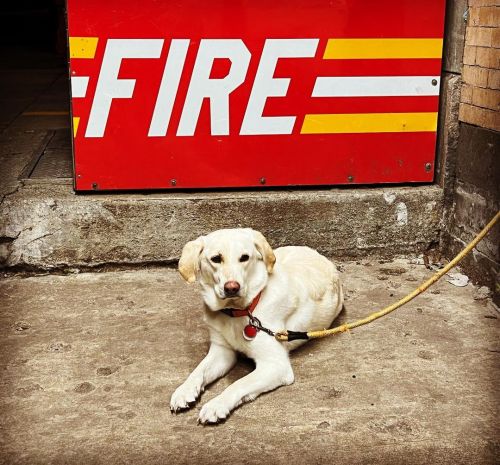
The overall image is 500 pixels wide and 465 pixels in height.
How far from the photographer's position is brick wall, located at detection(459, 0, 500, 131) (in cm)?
426

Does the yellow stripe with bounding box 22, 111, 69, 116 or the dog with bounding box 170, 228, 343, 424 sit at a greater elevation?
the dog with bounding box 170, 228, 343, 424

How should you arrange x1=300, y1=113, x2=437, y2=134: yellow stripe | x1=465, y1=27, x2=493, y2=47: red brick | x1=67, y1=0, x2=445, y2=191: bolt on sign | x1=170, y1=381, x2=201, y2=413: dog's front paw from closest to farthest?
1. x1=170, y1=381, x2=201, y2=413: dog's front paw
2. x1=465, y1=27, x2=493, y2=47: red brick
3. x1=67, y1=0, x2=445, y2=191: bolt on sign
4. x1=300, y1=113, x2=437, y2=134: yellow stripe

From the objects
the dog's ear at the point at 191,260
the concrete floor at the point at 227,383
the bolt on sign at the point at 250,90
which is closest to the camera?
the concrete floor at the point at 227,383

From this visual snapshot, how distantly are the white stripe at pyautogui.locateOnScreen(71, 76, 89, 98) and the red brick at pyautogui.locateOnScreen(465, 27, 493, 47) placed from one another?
231 cm

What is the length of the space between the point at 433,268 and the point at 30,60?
30.4ft

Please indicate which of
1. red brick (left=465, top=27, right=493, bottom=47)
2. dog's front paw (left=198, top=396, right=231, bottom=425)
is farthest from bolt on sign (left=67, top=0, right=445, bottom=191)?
dog's front paw (left=198, top=396, right=231, bottom=425)

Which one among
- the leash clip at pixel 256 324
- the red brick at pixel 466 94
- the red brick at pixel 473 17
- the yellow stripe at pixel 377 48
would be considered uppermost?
the red brick at pixel 473 17

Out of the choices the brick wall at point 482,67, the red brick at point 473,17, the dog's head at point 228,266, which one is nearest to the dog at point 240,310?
the dog's head at point 228,266

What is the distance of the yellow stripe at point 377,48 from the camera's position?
4688mm

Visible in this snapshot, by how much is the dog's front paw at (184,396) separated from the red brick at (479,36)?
258cm

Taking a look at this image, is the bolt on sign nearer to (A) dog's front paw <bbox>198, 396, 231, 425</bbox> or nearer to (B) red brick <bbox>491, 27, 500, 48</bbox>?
(B) red brick <bbox>491, 27, 500, 48</bbox>

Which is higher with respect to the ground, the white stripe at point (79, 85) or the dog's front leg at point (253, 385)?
the white stripe at point (79, 85)

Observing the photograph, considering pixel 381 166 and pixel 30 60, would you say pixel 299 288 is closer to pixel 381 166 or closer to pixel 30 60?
pixel 381 166

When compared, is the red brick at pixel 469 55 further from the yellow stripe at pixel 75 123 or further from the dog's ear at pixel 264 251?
the yellow stripe at pixel 75 123
